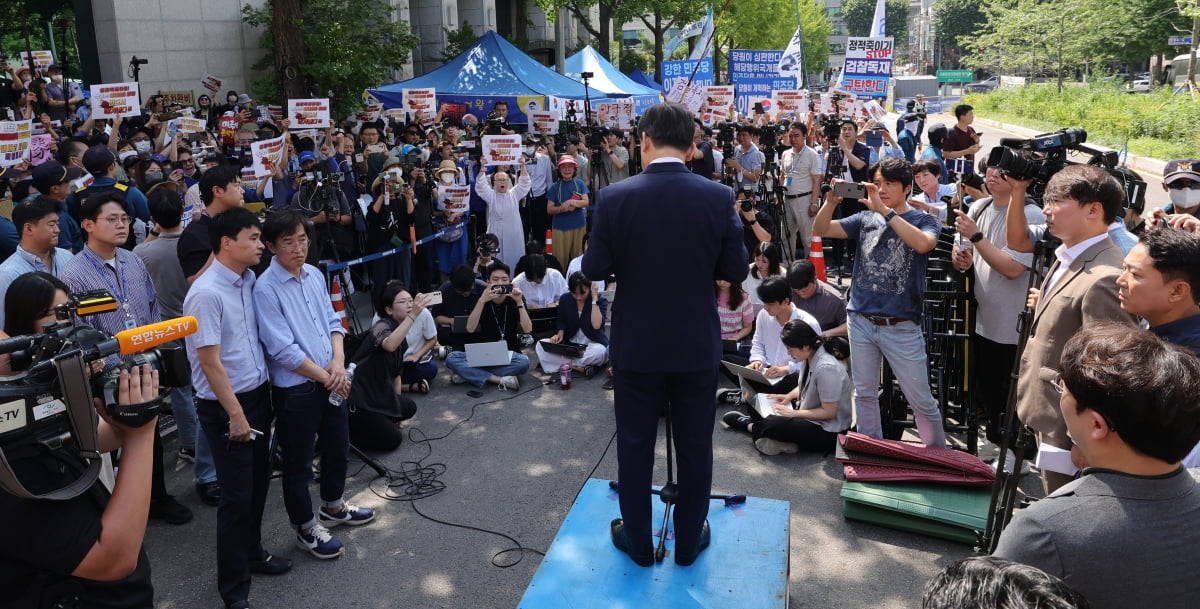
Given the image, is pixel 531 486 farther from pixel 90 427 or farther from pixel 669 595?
pixel 90 427

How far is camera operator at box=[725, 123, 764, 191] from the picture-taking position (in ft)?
37.7

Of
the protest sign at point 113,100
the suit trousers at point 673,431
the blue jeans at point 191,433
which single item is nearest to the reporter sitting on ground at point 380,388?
the blue jeans at point 191,433

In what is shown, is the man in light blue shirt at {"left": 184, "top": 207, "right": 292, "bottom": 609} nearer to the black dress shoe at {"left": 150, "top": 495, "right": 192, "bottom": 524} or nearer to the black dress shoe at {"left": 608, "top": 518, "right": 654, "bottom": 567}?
the black dress shoe at {"left": 150, "top": 495, "right": 192, "bottom": 524}

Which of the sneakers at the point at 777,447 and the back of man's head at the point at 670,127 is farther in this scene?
the sneakers at the point at 777,447

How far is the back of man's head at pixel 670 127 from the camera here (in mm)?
3270

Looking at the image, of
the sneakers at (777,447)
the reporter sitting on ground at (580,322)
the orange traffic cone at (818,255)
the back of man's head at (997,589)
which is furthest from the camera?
the orange traffic cone at (818,255)

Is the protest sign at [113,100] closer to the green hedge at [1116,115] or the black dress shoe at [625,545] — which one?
the black dress shoe at [625,545]

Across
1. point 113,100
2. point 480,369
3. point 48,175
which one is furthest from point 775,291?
point 113,100

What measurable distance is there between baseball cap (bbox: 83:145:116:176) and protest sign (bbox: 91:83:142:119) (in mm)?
2272

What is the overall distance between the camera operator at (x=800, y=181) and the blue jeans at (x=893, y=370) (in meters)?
5.25

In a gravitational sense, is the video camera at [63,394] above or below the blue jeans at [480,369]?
above

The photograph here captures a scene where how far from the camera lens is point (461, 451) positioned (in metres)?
6.10

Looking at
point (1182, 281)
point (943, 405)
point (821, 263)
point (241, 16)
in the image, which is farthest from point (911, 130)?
point (241, 16)

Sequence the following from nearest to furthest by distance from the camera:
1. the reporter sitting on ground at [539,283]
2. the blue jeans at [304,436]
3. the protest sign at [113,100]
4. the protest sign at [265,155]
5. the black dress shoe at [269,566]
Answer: the blue jeans at [304,436] → the black dress shoe at [269,566] → the protest sign at [265,155] → the reporter sitting on ground at [539,283] → the protest sign at [113,100]
